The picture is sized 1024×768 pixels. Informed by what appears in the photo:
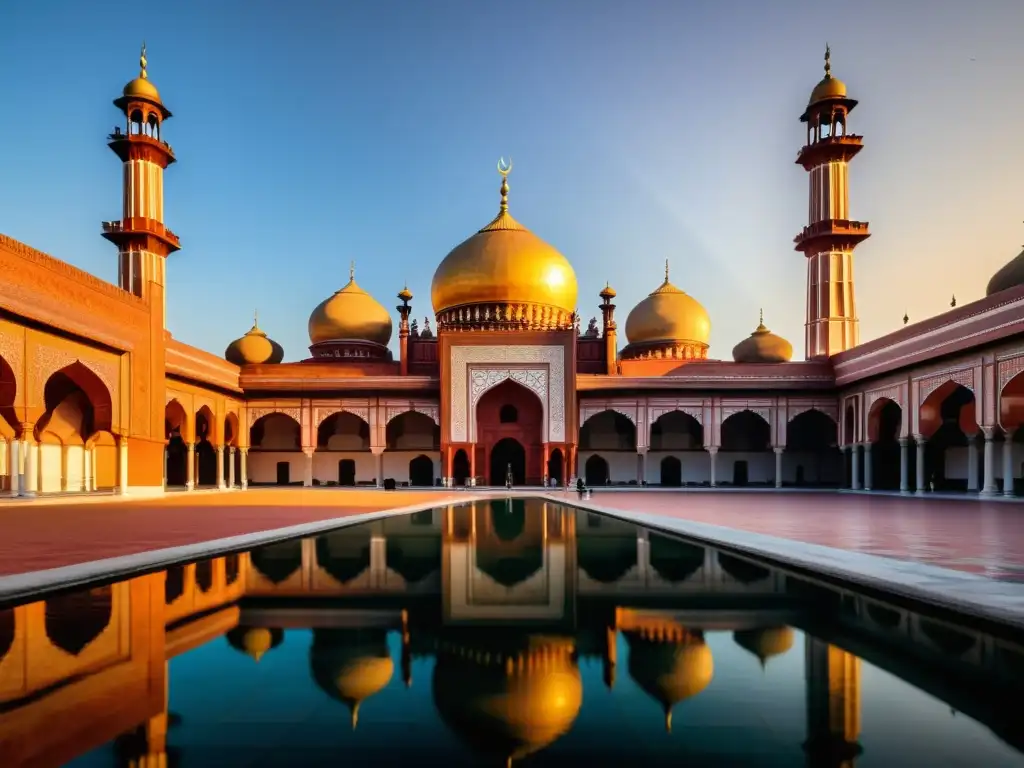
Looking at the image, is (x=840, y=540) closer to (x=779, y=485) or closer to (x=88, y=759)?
(x=88, y=759)

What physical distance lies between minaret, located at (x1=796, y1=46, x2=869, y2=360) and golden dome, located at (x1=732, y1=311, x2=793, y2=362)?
8.27ft

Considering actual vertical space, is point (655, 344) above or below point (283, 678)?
above

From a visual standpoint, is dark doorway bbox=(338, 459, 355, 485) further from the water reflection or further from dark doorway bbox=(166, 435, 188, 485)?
the water reflection

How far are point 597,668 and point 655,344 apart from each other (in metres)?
23.7

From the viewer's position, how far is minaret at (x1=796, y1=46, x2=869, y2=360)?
2223cm

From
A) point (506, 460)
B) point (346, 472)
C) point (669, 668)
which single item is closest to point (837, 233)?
point (506, 460)

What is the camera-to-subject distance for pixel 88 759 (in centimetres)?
196

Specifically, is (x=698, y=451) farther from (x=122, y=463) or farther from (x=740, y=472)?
(x=122, y=463)

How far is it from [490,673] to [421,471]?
20761 millimetres

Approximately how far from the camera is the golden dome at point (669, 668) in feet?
8.41

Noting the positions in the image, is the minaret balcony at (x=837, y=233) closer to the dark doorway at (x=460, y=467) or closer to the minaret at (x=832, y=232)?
the minaret at (x=832, y=232)

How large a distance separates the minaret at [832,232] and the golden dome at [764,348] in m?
2.52

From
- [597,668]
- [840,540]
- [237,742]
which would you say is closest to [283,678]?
[237,742]

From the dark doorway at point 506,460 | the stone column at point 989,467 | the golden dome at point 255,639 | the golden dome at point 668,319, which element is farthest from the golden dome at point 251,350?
the golden dome at point 255,639
